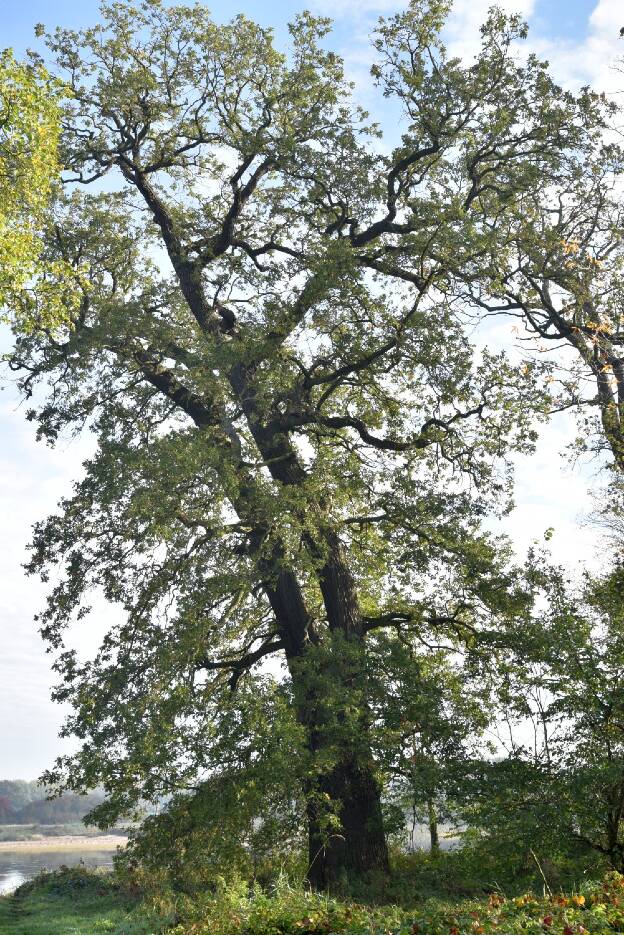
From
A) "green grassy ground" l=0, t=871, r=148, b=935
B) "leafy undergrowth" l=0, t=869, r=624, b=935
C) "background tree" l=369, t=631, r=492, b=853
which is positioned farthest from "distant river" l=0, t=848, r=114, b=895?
"background tree" l=369, t=631, r=492, b=853

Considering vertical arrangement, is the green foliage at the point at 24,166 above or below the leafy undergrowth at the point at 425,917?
above

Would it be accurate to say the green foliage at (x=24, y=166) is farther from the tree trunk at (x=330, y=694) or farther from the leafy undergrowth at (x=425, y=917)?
the leafy undergrowth at (x=425, y=917)

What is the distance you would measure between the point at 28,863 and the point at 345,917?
84.3 feet

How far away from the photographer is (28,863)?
28281mm

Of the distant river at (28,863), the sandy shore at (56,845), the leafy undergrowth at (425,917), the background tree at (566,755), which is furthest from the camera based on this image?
the sandy shore at (56,845)

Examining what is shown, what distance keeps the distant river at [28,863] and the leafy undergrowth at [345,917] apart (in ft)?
29.3

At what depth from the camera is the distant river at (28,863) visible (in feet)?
69.2

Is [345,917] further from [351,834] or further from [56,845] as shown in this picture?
[56,845]

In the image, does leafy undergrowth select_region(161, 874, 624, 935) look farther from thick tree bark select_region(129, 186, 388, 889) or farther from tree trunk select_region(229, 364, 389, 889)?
thick tree bark select_region(129, 186, 388, 889)

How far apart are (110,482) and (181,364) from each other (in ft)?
9.83

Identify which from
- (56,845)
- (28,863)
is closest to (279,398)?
(28,863)

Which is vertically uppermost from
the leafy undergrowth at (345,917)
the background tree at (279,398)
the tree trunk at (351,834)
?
the background tree at (279,398)

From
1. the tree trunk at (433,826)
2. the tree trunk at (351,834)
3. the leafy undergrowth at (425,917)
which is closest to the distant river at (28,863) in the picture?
the tree trunk at (433,826)

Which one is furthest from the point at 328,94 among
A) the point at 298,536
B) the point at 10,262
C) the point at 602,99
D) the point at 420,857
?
the point at 420,857
